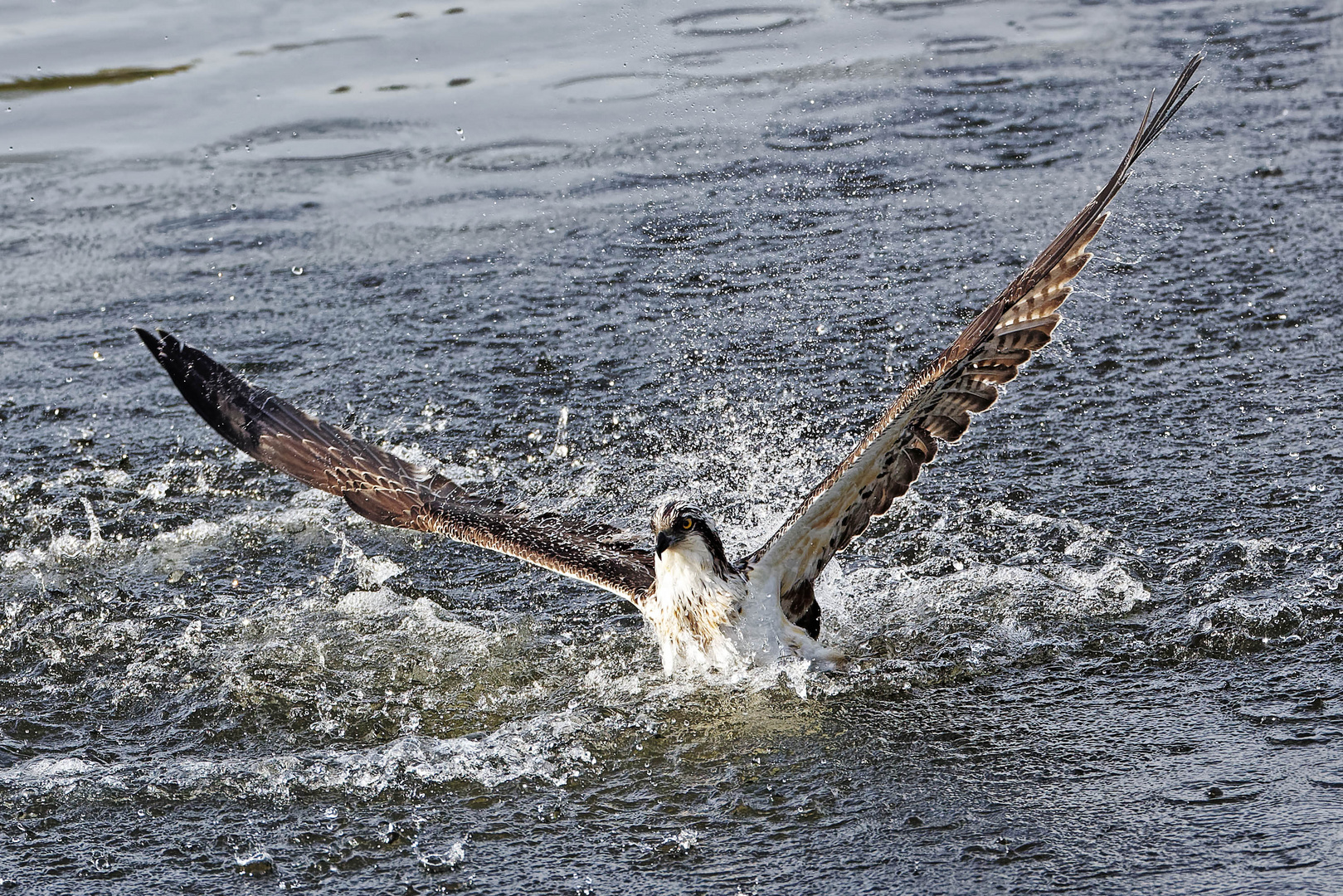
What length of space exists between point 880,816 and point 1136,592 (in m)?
1.70

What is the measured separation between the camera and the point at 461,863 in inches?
174

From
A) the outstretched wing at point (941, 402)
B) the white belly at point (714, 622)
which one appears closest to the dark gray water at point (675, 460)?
the white belly at point (714, 622)

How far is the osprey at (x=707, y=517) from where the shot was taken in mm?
5129

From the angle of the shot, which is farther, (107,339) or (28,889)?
(107,339)

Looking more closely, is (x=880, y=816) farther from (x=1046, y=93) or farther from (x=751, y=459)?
(x=1046, y=93)

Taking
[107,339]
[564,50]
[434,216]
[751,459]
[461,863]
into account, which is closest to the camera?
[461,863]

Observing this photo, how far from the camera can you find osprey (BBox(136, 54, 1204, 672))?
5.13 metres

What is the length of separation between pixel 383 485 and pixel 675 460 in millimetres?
1418

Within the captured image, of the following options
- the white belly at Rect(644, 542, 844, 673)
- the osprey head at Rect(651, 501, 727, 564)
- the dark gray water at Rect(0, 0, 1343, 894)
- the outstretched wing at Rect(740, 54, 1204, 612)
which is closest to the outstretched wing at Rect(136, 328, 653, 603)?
the dark gray water at Rect(0, 0, 1343, 894)

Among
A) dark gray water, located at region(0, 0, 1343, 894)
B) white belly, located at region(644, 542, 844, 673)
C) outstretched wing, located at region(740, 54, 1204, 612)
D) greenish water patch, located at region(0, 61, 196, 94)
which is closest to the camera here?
dark gray water, located at region(0, 0, 1343, 894)

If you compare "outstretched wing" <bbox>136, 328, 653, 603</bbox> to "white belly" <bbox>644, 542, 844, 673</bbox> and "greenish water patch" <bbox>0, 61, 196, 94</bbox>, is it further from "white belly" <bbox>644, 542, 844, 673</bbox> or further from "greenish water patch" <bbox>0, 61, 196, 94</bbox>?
"greenish water patch" <bbox>0, 61, 196, 94</bbox>

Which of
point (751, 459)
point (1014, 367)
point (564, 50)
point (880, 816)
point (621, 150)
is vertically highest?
point (564, 50)

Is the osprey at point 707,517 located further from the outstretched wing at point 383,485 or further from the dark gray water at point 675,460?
the dark gray water at point 675,460

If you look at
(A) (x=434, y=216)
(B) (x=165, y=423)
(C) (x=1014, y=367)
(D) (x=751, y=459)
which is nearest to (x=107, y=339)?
(B) (x=165, y=423)
